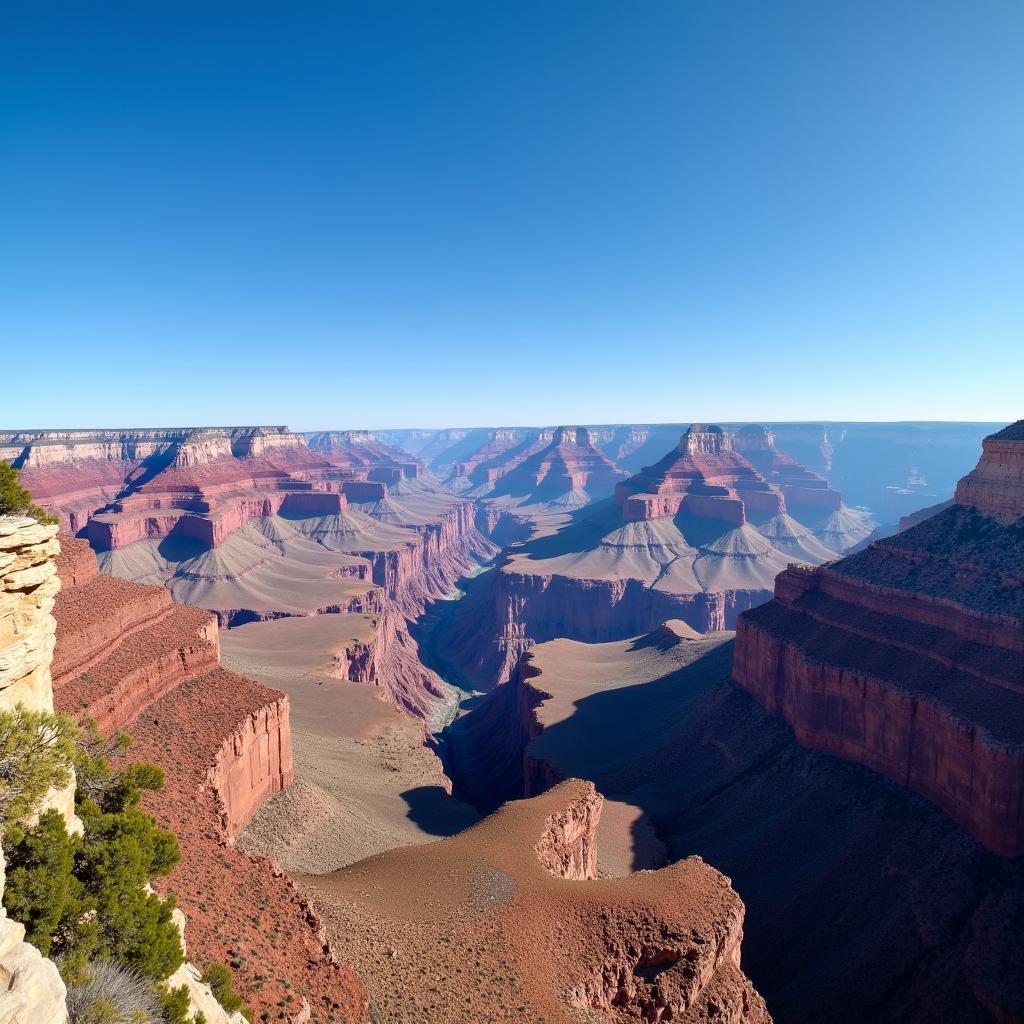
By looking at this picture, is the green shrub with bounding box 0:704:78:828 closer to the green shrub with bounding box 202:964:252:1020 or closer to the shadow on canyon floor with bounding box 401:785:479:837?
the green shrub with bounding box 202:964:252:1020

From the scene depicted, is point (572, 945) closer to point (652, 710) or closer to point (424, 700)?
point (652, 710)

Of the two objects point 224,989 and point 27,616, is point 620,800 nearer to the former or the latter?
point 224,989

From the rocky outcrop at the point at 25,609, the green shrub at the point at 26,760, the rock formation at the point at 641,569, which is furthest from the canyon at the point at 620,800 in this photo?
the rock formation at the point at 641,569

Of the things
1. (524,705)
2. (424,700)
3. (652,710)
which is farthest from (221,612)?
(652,710)

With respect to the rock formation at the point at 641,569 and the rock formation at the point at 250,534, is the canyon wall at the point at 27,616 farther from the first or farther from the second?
the rock formation at the point at 641,569

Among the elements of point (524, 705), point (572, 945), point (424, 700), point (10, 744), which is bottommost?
point (424, 700)

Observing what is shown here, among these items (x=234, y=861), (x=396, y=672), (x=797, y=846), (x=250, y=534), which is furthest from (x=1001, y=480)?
(x=250, y=534)
